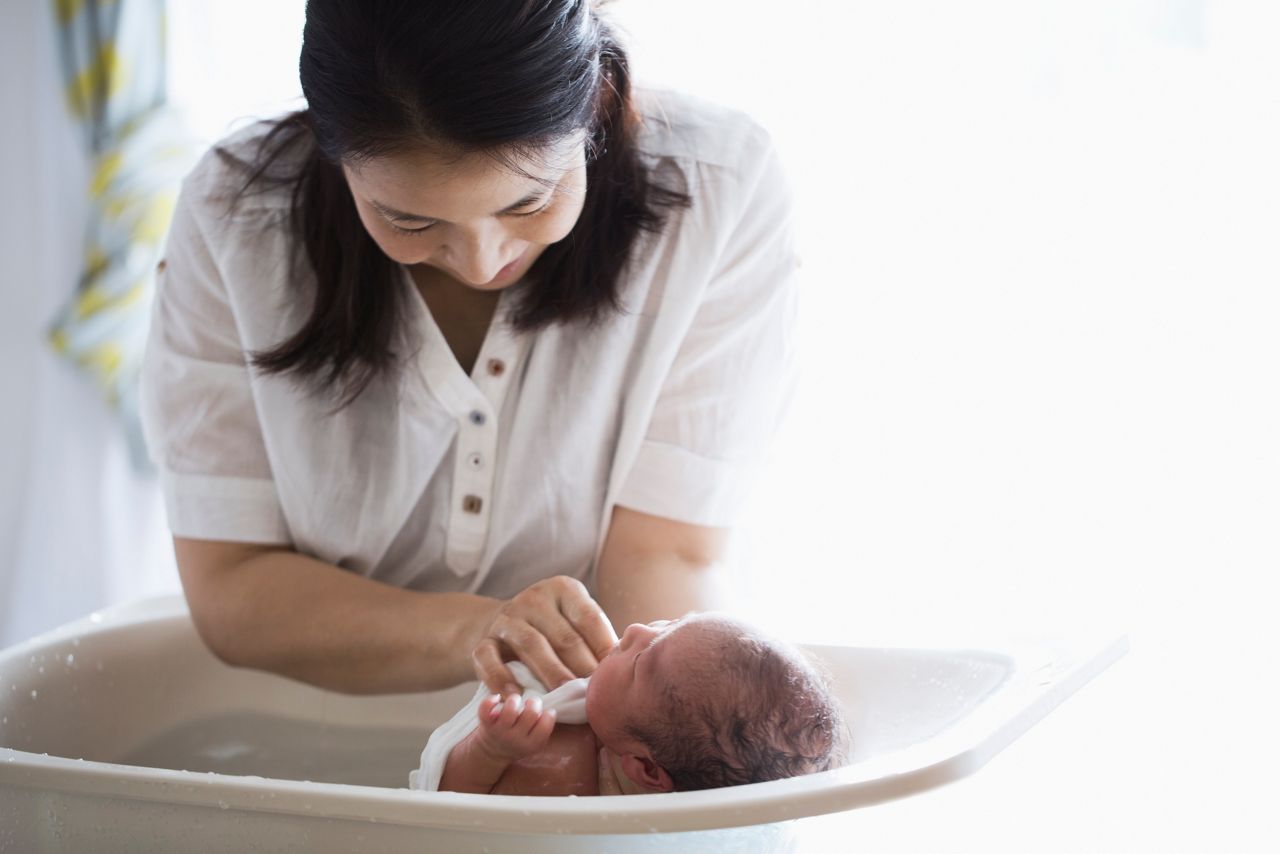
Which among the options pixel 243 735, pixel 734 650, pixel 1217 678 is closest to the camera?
pixel 734 650

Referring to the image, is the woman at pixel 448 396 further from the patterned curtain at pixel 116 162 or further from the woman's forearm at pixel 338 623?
the patterned curtain at pixel 116 162

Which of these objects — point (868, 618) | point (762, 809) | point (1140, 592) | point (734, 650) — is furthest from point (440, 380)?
point (1140, 592)

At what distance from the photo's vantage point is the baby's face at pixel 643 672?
0.91 meters

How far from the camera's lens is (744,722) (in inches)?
34.9

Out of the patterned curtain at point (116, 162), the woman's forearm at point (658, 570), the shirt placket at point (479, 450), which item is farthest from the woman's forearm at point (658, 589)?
the patterned curtain at point (116, 162)

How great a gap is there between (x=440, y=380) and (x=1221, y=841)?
2.94 feet

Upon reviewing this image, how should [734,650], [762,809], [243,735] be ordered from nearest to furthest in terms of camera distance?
[762,809] → [734,650] → [243,735]

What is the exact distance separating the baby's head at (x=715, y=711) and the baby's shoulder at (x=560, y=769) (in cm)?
3

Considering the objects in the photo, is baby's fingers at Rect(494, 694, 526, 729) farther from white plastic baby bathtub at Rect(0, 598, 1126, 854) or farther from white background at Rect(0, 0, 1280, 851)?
white background at Rect(0, 0, 1280, 851)

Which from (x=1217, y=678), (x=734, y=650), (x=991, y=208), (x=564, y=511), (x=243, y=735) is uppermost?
(x=991, y=208)

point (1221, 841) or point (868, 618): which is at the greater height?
point (1221, 841)

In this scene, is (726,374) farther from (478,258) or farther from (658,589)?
(478,258)

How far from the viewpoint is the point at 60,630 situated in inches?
49.2

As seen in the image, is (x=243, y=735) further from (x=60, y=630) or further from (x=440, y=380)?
(x=440, y=380)
